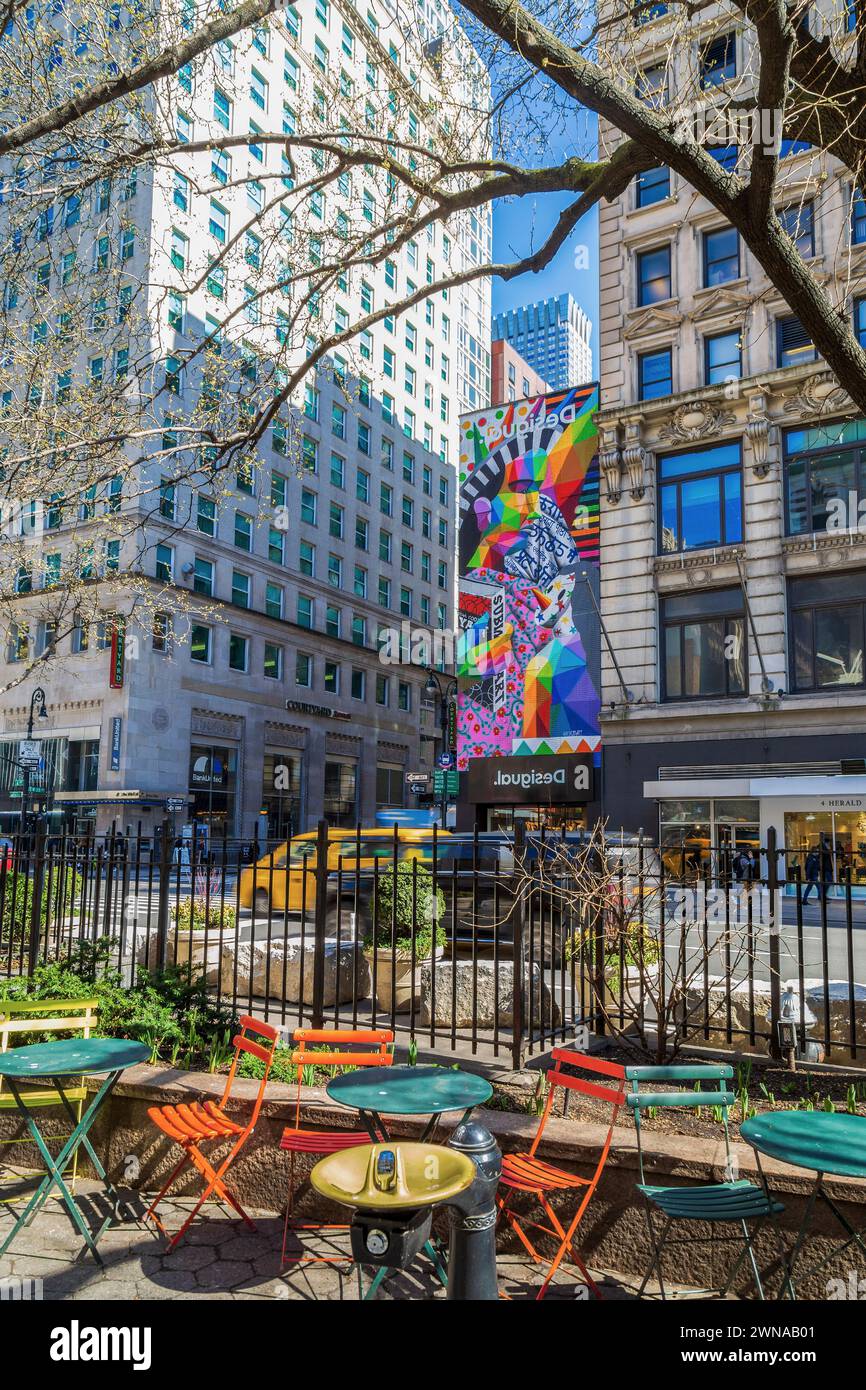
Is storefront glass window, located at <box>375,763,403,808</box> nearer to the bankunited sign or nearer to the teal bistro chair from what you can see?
the bankunited sign

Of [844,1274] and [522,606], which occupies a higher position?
[522,606]

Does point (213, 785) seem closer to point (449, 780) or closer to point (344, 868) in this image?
point (449, 780)

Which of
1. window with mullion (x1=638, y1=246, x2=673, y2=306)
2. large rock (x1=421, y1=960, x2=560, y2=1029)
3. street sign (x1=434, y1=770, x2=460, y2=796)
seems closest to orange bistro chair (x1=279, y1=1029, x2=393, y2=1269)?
large rock (x1=421, y1=960, x2=560, y2=1029)

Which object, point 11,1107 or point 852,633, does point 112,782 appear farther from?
point 11,1107

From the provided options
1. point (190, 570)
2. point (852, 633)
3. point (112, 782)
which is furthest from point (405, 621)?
point (852, 633)

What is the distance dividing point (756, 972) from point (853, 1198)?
5.16 metres

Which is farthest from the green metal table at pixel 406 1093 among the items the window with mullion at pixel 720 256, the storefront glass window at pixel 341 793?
the storefront glass window at pixel 341 793

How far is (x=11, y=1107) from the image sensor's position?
16.9ft

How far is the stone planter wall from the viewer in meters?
3.99

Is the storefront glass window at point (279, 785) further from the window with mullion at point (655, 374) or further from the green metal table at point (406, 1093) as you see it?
the green metal table at point (406, 1093)

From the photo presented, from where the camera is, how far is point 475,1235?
10.5 ft

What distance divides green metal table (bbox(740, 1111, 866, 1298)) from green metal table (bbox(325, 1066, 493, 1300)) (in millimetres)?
1217

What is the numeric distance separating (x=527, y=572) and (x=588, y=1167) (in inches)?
1058

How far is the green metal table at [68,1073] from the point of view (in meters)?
4.41
